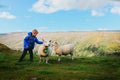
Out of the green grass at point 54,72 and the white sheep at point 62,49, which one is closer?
the green grass at point 54,72

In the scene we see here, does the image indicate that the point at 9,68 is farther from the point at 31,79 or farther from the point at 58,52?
the point at 58,52

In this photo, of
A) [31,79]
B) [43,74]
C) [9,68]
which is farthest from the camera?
[9,68]

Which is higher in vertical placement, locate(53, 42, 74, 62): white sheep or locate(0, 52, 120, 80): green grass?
locate(53, 42, 74, 62): white sheep

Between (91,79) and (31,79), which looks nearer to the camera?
(31,79)

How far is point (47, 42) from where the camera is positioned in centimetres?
2753

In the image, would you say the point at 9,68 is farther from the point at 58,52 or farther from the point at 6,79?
the point at 58,52

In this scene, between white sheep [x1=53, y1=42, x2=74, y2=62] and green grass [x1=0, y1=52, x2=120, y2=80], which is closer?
green grass [x1=0, y1=52, x2=120, y2=80]

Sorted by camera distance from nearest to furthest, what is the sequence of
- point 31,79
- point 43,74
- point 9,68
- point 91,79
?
point 31,79 → point 91,79 → point 43,74 → point 9,68

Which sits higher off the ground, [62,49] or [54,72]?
[62,49]

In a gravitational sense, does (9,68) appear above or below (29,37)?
below

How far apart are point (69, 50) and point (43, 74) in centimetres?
1466

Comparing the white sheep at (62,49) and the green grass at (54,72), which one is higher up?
the white sheep at (62,49)

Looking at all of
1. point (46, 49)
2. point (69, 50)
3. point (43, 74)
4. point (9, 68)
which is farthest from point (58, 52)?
point (43, 74)

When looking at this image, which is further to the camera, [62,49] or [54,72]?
[62,49]
